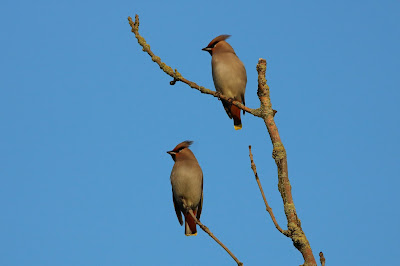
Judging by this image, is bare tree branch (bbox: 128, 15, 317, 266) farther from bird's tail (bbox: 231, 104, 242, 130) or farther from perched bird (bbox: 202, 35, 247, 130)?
bird's tail (bbox: 231, 104, 242, 130)

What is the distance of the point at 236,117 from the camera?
7.28 m

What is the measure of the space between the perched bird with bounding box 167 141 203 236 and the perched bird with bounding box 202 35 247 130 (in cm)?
128

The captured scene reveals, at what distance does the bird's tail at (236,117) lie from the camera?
7172 mm

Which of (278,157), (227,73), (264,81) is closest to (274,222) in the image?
(278,157)

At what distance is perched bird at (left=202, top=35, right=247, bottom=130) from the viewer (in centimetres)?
693

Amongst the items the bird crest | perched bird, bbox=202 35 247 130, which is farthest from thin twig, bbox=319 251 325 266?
the bird crest

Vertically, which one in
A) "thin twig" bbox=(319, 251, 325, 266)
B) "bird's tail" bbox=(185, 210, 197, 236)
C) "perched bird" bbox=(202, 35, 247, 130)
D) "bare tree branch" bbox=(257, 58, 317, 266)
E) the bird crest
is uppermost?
the bird crest

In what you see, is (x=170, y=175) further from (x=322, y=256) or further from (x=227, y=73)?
(x=322, y=256)

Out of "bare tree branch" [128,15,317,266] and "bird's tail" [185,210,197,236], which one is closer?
"bare tree branch" [128,15,317,266]

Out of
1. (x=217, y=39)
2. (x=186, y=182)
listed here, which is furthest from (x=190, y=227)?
(x=217, y=39)

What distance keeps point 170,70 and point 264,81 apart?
0.99 meters

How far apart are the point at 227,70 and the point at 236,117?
669 mm

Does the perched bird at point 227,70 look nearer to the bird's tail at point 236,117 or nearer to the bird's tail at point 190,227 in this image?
the bird's tail at point 236,117

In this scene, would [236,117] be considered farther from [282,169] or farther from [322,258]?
[322,258]
